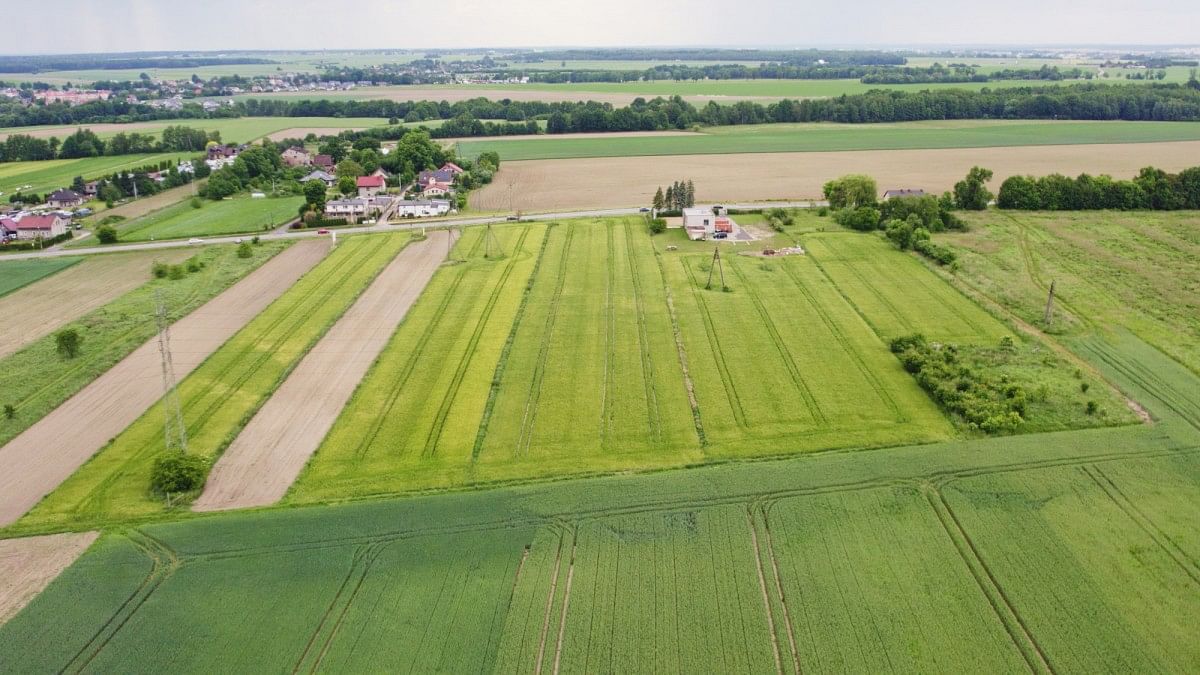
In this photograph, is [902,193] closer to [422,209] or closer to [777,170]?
[777,170]

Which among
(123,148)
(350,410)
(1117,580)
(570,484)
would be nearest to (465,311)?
(350,410)

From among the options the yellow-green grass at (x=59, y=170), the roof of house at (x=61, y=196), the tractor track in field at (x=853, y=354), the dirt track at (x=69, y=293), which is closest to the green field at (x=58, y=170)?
the yellow-green grass at (x=59, y=170)

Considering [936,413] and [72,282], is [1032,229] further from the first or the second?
[72,282]

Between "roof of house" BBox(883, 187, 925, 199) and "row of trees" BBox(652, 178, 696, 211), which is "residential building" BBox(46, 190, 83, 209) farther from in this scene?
"roof of house" BBox(883, 187, 925, 199)

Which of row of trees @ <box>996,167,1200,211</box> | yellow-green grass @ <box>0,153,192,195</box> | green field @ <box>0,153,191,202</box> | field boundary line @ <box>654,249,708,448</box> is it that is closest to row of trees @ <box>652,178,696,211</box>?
field boundary line @ <box>654,249,708,448</box>

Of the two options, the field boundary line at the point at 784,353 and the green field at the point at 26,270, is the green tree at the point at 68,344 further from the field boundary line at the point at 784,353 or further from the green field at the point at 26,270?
the field boundary line at the point at 784,353

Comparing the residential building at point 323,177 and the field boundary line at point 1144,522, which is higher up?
the residential building at point 323,177

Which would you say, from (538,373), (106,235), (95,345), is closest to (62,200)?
(106,235)
